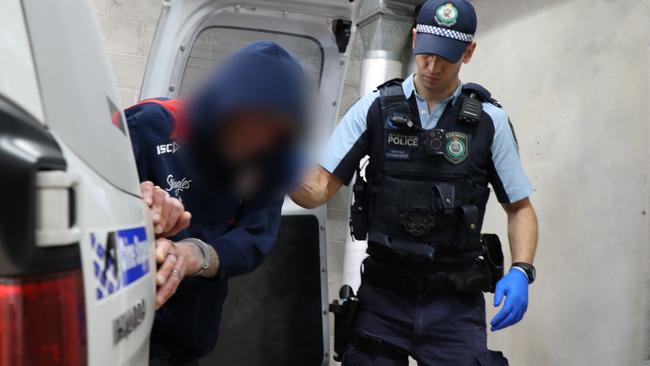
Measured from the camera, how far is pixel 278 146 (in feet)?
3.88

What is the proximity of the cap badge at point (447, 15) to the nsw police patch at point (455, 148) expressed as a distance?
0.37 meters

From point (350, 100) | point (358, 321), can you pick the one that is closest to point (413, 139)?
point (358, 321)

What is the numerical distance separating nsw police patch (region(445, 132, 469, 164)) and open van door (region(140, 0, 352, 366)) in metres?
0.43

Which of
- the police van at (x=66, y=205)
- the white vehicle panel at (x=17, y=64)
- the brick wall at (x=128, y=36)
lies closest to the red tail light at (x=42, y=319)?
the police van at (x=66, y=205)

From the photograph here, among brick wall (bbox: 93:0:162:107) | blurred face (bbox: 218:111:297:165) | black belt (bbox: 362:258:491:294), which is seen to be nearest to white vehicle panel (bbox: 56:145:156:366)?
blurred face (bbox: 218:111:297:165)

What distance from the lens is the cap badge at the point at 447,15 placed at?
2133 millimetres

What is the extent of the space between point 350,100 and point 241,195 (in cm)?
251

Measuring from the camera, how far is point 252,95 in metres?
1.07

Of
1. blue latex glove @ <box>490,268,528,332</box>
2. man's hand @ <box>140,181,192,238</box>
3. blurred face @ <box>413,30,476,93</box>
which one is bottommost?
blue latex glove @ <box>490,268,528,332</box>

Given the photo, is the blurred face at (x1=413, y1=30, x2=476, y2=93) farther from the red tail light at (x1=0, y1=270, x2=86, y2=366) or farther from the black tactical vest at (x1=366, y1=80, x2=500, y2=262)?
the red tail light at (x1=0, y1=270, x2=86, y2=366)

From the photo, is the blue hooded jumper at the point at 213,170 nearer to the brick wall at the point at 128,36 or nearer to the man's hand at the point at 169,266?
the man's hand at the point at 169,266

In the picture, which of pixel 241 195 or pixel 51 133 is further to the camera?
pixel 241 195

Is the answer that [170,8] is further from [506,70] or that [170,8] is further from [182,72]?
[506,70]

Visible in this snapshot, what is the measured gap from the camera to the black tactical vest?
2094mm
